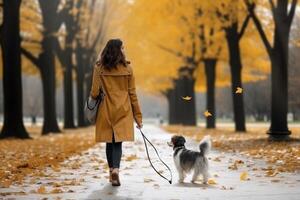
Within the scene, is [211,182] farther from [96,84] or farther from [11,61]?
[11,61]

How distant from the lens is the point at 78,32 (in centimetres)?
3978

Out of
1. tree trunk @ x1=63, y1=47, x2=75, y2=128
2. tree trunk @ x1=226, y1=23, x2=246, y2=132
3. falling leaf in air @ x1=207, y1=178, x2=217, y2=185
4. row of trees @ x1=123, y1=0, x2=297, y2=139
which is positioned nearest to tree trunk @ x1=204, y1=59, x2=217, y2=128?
row of trees @ x1=123, y1=0, x2=297, y2=139

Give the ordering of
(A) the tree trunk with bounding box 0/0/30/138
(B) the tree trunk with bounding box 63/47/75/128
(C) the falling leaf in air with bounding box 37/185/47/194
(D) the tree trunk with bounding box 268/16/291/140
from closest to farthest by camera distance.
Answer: (C) the falling leaf in air with bounding box 37/185/47/194, (D) the tree trunk with bounding box 268/16/291/140, (A) the tree trunk with bounding box 0/0/30/138, (B) the tree trunk with bounding box 63/47/75/128

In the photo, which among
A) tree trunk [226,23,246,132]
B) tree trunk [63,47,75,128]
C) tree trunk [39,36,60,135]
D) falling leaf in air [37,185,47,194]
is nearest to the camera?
falling leaf in air [37,185,47,194]

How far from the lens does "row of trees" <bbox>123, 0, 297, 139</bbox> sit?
67.9 ft

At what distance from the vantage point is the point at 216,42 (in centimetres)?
3538

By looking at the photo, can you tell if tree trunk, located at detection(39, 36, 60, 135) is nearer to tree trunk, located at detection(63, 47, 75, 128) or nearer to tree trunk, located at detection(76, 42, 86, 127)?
tree trunk, located at detection(63, 47, 75, 128)

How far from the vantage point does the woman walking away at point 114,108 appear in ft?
29.9

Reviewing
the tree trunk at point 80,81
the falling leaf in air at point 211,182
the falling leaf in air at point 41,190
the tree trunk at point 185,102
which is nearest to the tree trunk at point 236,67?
the tree trunk at point 185,102

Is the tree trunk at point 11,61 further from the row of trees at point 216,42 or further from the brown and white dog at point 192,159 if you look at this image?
the brown and white dog at point 192,159

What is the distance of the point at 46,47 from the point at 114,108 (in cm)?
2230

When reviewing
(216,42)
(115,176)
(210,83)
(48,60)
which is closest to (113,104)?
(115,176)

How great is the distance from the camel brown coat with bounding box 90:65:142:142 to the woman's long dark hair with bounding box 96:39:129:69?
4.6 inches

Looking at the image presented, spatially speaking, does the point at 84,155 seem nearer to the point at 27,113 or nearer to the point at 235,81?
the point at 235,81
